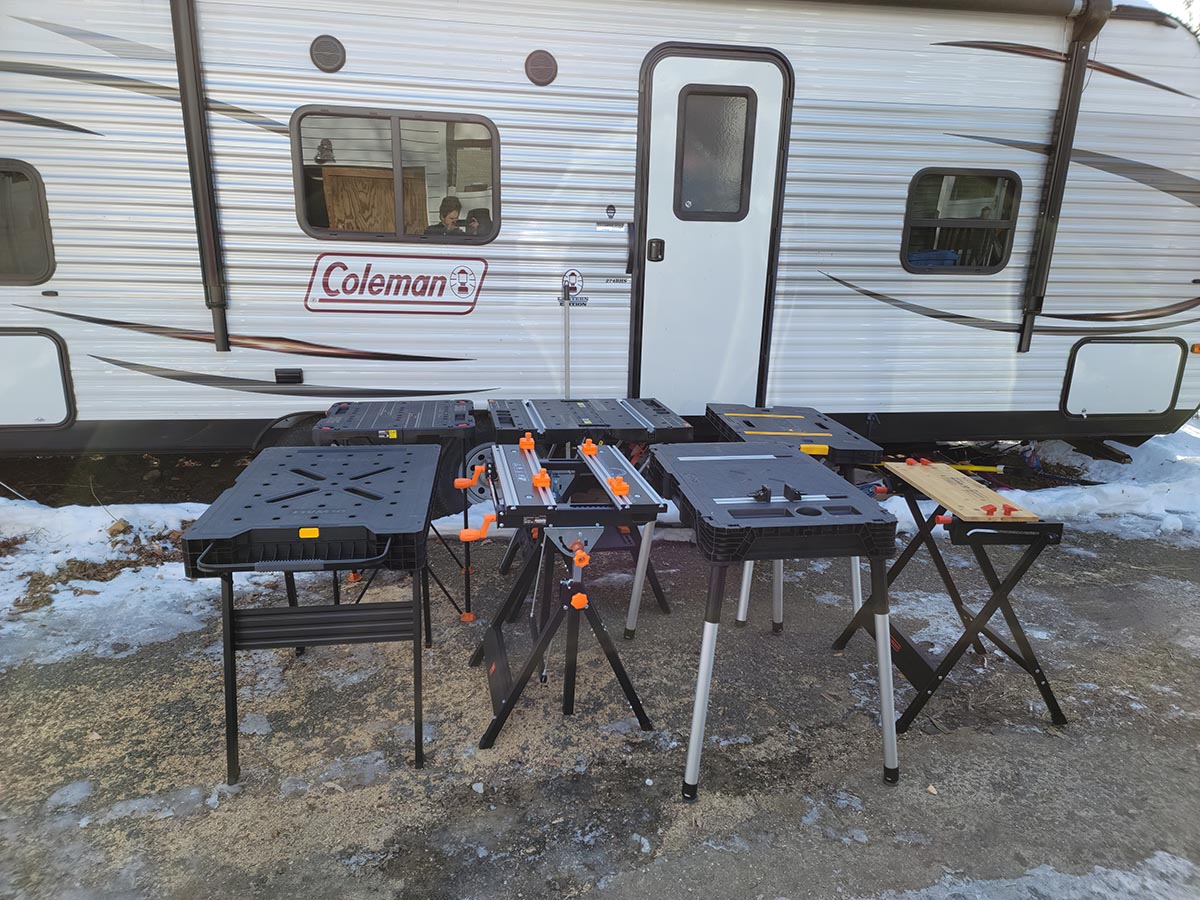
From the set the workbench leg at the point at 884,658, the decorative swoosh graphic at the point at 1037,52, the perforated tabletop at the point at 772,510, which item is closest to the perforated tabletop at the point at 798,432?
the perforated tabletop at the point at 772,510

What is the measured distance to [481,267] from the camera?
4141 mm

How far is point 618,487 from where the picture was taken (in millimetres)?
2430

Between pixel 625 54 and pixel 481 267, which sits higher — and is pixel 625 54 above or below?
above

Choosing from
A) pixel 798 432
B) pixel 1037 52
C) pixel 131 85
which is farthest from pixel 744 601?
pixel 131 85

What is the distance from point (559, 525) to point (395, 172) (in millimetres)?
2509

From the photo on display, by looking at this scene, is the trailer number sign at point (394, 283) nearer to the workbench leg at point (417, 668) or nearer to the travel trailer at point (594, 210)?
the travel trailer at point (594, 210)

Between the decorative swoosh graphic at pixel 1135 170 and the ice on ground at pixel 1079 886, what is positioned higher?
the decorative swoosh graphic at pixel 1135 170

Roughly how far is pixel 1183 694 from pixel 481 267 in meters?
3.85

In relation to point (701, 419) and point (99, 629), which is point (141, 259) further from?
point (701, 419)

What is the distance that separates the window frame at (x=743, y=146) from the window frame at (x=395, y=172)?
3.38 feet

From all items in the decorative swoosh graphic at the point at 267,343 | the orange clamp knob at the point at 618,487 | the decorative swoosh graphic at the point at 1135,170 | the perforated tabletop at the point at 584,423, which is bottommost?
the perforated tabletop at the point at 584,423

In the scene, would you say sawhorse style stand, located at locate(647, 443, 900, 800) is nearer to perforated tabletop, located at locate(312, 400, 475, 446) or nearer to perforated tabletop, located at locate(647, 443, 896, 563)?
perforated tabletop, located at locate(647, 443, 896, 563)

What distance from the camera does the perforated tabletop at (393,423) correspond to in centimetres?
330

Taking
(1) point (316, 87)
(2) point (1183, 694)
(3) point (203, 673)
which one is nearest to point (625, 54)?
(1) point (316, 87)
